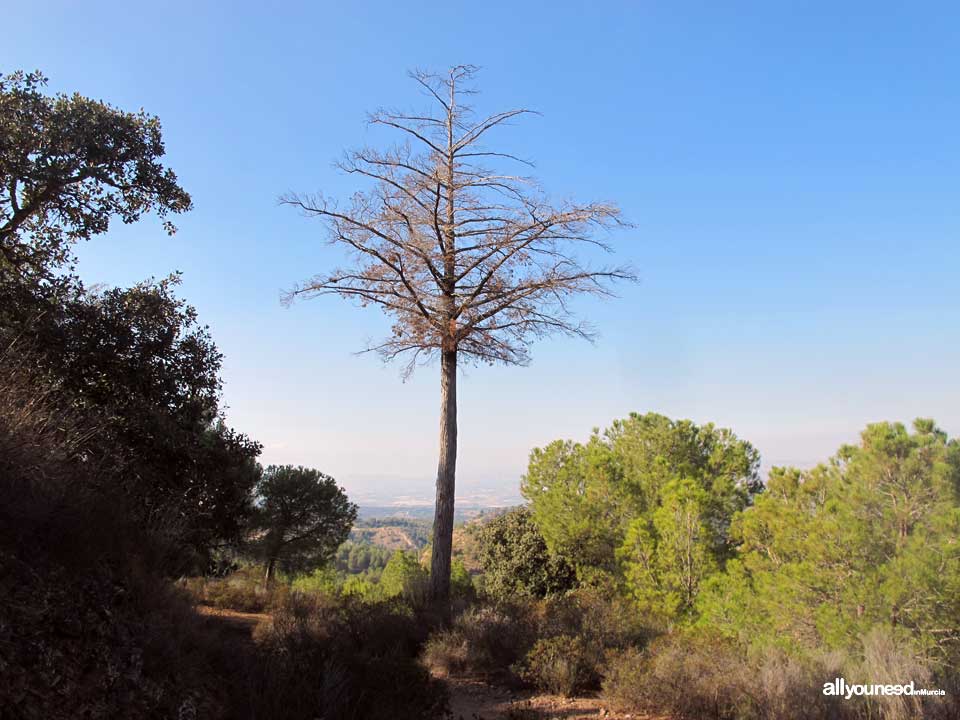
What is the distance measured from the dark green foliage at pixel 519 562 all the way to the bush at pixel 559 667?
392 inches

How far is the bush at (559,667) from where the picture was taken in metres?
6.89

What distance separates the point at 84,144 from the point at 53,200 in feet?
3.13

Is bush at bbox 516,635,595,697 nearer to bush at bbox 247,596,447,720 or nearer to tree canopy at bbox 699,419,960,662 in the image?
bush at bbox 247,596,447,720

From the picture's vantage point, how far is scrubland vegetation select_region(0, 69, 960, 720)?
13.7 feet

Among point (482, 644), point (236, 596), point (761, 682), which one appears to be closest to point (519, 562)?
point (236, 596)

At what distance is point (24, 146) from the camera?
781cm

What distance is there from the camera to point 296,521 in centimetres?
1897

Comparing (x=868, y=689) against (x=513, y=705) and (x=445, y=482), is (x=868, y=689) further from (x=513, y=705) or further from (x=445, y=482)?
(x=445, y=482)

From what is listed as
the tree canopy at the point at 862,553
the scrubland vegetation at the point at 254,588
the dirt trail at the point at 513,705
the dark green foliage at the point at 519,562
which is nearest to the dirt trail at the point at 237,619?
the scrubland vegetation at the point at 254,588

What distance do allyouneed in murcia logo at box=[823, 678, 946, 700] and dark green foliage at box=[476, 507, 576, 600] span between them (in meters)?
12.0

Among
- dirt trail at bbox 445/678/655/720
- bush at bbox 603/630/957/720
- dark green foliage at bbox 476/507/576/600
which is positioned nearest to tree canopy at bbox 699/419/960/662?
bush at bbox 603/630/957/720

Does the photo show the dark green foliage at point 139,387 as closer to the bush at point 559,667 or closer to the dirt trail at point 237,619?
the dirt trail at point 237,619

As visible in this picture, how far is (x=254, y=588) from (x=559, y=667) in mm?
9806

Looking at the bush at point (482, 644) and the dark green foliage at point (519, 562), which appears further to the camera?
the dark green foliage at point (519, 562)
